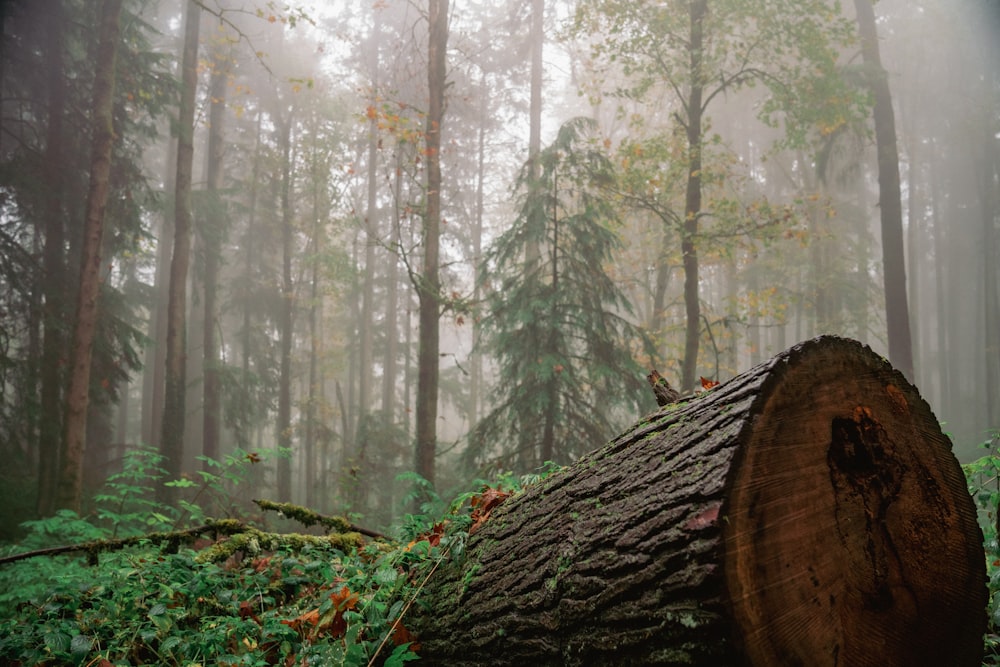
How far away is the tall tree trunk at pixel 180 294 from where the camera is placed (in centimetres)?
1136

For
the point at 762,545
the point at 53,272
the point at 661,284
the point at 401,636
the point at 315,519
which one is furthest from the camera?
the point at 661,284

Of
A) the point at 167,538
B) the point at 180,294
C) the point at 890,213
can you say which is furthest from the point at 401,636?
the point at 890,213

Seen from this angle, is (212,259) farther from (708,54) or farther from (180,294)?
(708,54)

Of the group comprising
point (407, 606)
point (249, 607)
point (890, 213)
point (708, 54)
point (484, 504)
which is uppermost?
point (708, 54)

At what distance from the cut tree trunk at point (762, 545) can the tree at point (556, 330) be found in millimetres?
6596

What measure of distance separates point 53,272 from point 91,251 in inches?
94.3

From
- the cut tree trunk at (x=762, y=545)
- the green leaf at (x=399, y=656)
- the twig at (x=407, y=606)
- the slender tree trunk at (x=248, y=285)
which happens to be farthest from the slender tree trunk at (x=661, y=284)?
the slender tree trunk at (x=248, y=285)

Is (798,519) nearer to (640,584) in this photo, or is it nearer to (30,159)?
(640,584)

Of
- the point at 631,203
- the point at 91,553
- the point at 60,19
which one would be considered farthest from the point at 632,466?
the point at 60,19

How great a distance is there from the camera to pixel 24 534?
8.80 metres

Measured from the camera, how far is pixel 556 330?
29.1 ft

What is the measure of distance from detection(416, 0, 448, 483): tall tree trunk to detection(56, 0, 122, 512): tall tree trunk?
16.7 ft

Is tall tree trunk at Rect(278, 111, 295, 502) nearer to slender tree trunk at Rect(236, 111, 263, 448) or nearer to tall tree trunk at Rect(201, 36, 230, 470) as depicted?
slender tree trunk at Rect(236, 111, 263, 448)

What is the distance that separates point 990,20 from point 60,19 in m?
31.2
